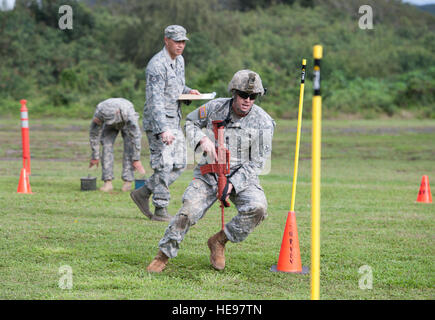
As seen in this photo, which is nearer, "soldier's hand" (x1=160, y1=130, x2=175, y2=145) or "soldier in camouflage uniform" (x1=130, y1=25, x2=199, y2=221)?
"soldier's hand" (x1=160, y1=130, x2=175, y2=145)

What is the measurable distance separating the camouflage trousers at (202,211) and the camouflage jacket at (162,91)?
241 cm

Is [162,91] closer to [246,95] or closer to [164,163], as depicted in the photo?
[164,163]

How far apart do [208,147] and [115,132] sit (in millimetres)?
6501

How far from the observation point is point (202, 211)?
21.5 ft

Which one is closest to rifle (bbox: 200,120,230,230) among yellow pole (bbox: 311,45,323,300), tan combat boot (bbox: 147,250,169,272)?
tan combat boot (bbox: 147,250,169,272)

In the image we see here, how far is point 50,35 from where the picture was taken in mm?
44062

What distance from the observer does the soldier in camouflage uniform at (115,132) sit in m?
12.1

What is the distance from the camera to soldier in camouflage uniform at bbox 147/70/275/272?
644 cm

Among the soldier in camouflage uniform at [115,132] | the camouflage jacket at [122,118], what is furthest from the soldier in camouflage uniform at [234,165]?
the camouflage jacket at [122,118]

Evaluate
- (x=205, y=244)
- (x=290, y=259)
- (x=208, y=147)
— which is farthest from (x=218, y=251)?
(x=205, y=244)

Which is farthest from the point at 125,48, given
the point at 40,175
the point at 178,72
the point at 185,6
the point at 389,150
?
the point at 178,72

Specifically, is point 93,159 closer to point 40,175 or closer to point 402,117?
point 40,175

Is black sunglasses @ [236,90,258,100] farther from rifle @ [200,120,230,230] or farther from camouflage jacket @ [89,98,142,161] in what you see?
camouflage jacket @ [89,98,142,161]

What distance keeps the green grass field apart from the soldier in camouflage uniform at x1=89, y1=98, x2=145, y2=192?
547mm
